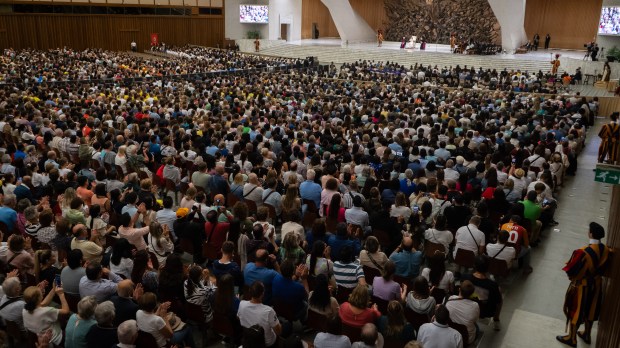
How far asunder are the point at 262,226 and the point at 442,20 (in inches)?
1439

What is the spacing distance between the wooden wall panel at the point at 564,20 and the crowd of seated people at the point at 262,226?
2766 cm

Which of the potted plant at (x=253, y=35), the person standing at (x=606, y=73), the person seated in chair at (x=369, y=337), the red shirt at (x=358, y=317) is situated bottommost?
the red shirt at (x=358, y=317)

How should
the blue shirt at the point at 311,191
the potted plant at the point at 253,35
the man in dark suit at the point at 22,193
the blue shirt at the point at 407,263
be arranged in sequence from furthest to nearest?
the potted plant at the point at 253,35 → the blue shirt at the point at 311,191 → the man in dark suit at the point at 22,193 → the blue shirt at the point at 407,263

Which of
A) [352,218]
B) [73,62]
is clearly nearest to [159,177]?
[352,218]

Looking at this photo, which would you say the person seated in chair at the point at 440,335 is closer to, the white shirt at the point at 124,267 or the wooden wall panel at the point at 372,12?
the white shirt at the point at 124,267

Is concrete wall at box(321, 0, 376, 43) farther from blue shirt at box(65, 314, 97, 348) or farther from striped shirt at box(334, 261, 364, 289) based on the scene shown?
blue shirt at box(65, 314, 97, 348)

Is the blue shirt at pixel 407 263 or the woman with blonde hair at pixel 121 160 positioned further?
the woman with blonde hair at pixel 121 160

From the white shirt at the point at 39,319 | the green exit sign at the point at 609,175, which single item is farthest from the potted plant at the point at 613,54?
the white shirt at the point at 39,319

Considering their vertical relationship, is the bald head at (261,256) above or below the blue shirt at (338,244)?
above

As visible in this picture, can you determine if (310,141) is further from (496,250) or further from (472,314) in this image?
(472,314)

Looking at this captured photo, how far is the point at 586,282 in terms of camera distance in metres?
5.34

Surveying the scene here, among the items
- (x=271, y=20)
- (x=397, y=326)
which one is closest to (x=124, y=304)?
(x=397, y=326)

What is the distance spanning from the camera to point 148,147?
10.5 meters

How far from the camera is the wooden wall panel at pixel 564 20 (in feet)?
121
